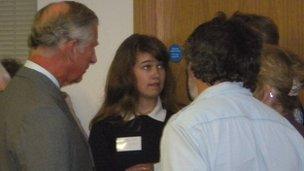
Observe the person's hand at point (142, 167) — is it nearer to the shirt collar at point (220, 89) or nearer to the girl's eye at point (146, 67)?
the girl's eye at point (146, 67)

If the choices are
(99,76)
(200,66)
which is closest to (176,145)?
(200,66)

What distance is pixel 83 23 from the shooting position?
1640 millimetres

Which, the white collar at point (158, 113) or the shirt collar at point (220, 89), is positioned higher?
the shirt collar at point (220, 89)

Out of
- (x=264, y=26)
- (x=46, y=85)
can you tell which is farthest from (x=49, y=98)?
(x=264, y=26)

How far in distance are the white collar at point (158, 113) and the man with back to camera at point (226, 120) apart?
3.19 ft

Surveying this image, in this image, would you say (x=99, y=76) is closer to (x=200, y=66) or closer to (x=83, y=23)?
(x=83, y=23)

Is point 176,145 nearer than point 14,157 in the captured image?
Yes

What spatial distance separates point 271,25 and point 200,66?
89 centimetres

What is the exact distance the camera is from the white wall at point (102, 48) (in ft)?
10.7

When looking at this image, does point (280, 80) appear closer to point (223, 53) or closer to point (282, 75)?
point (282, 75)

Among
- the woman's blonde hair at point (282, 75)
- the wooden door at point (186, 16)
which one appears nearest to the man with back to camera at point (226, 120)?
the woman's blonde hair at point (282, 75)

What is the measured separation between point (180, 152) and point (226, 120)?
15 centimetres

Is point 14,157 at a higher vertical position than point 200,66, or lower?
lower

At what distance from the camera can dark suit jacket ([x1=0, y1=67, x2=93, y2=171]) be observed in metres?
1.46
